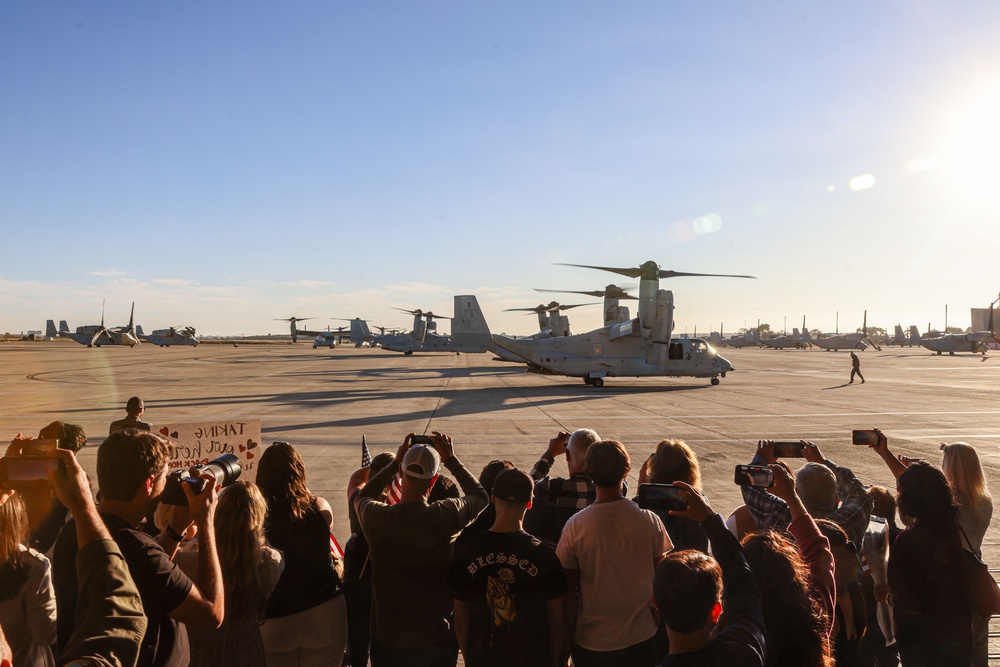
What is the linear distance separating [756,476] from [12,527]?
11.7 feet

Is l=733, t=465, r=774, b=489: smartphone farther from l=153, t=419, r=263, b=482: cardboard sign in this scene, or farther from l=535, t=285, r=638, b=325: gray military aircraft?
l=535, t=285, r=638, b=325: gray military aircraft

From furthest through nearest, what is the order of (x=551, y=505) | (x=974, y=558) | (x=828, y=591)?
(x=551, y=505) → (x=974, y=558) → (x=828, y=591)

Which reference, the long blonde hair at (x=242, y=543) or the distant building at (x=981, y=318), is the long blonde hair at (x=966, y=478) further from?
the distant building at (x=981, y=318)

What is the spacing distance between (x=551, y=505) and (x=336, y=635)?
1638 millimetres

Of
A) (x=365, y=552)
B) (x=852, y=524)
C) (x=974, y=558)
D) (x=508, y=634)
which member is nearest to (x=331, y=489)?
(x=365, y=552)

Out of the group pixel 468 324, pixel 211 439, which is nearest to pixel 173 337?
pixel 468 324

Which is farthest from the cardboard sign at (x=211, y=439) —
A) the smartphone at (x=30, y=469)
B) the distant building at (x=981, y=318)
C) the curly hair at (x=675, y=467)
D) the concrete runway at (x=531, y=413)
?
the distant building at (x=981, y=318)

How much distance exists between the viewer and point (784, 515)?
12.3ft

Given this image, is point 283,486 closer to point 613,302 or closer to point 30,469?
point 30,469

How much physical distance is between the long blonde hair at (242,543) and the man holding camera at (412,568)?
0.60m

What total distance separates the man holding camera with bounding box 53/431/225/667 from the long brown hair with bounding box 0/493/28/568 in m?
0.16

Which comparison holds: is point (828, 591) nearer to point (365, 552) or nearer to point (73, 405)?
point (365, 552)

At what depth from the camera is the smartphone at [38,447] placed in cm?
252

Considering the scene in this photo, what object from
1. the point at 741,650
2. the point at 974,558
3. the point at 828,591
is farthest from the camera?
the point at 974,558
